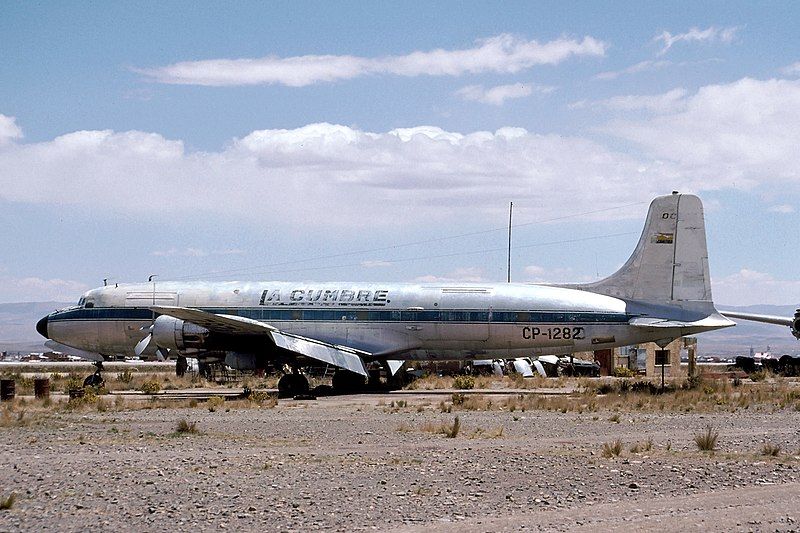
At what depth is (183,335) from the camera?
35562 mm

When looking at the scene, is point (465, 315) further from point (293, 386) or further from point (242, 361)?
point (242, 361)

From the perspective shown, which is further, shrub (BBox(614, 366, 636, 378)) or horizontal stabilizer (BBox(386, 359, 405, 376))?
shrub (BBox(614, 366, 636, 378))

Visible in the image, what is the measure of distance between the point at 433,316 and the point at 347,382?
4119 millimetres

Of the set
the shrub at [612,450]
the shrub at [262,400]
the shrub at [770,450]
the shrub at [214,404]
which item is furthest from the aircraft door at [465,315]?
the shrub at [612,450]

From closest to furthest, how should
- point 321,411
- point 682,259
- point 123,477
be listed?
point 123,477, point 321,411, point 682,259

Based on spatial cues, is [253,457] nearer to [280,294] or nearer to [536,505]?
[536,505]

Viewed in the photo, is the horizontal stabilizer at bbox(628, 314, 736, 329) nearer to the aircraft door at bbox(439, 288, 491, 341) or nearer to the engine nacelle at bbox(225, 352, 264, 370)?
the aircraft door at bbox(439, 288, 491, 341)

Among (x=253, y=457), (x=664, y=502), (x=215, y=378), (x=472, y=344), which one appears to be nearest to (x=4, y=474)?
(x=253, y=457)

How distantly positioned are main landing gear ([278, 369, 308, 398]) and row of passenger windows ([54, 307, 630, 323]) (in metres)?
3.55

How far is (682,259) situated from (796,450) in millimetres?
18133

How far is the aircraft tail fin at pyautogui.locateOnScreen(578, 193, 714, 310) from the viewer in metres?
37.1

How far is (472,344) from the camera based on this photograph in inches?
1511

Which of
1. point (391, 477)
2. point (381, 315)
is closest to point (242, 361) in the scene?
point (381, 315)

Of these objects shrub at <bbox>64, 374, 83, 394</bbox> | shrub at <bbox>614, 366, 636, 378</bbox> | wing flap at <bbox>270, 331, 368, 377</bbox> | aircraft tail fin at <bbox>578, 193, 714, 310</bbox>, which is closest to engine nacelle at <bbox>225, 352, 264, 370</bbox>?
wing flap at <bbox>270, 331, 368, 377</bbox>
